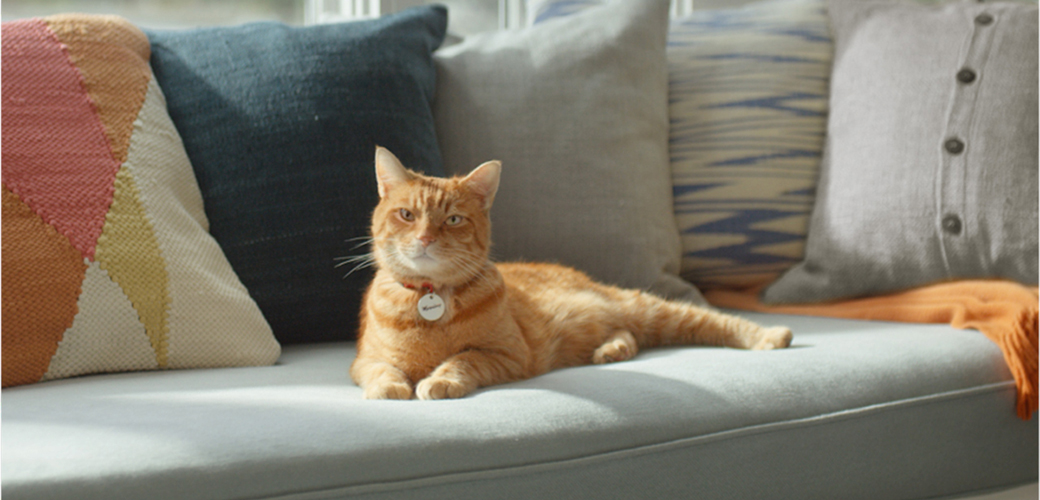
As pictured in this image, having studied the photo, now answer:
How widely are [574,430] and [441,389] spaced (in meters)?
0.19

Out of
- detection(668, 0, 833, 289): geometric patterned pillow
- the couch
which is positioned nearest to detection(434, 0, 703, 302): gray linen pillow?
the couch

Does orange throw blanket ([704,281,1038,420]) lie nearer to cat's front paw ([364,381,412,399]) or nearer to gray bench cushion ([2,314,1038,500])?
gray bench cushion ([2,314,1038,500])

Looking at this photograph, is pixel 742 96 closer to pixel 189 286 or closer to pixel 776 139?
pixel 776 139

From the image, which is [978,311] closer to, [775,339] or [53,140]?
[775,339]

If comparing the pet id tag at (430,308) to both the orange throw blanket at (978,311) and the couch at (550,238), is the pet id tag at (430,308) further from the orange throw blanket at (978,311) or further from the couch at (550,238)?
the orange throw blanket at (978,311)

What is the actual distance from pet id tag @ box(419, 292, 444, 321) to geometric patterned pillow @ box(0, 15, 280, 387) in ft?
0.93

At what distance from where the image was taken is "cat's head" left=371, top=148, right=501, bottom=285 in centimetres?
103

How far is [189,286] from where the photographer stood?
110 centimetres

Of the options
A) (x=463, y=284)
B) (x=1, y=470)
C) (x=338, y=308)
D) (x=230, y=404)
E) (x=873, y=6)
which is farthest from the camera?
(x=873, y=6)

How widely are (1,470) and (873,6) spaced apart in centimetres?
174

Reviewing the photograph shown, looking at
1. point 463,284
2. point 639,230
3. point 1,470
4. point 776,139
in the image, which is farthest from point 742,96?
point 1,470

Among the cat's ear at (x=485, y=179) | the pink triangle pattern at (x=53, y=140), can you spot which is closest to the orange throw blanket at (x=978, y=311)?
the cat's ear at (x=485, y=179)

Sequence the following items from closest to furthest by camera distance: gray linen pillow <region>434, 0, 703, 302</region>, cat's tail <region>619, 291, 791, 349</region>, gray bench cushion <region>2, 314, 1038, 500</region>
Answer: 1. gray bench cushion <region>2, 314, 1038, 500</region>
2. cat's tail <region>619, 291, 791, 349</region>
3. gray linen pillow <region>434, 0, 703, 302</region>

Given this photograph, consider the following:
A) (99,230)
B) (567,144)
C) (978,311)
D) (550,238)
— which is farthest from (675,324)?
(99,230)
